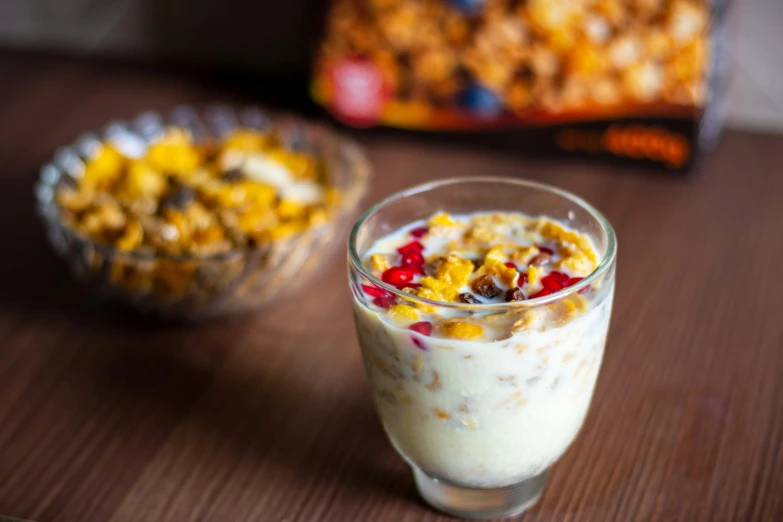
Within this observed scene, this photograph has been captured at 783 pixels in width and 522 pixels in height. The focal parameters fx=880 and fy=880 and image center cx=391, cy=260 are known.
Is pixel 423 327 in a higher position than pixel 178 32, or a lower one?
higher

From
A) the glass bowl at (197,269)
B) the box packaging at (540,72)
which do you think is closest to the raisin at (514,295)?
the glass bowl at (197,269)

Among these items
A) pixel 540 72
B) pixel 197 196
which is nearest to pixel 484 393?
pixel 197 196

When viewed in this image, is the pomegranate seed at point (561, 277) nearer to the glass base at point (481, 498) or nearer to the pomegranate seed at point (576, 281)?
the pomegranate seed at point (576, 281)

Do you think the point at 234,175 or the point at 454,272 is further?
the point at 234,175

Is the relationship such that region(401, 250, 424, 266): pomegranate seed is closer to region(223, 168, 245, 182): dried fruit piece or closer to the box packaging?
region(223, 168, 245, 182): dried fruit piece

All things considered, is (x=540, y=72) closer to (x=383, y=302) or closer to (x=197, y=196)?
(x=197, y=196)

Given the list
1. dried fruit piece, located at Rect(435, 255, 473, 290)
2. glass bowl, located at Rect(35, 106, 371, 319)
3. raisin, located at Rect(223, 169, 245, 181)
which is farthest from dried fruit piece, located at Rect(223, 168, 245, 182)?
dried fruit piece, located at Rect(435, 255, 473, 290)

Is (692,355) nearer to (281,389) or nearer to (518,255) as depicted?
(518,255)

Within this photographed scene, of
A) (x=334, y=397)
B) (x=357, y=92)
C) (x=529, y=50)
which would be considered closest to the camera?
(x=334, y=397)
